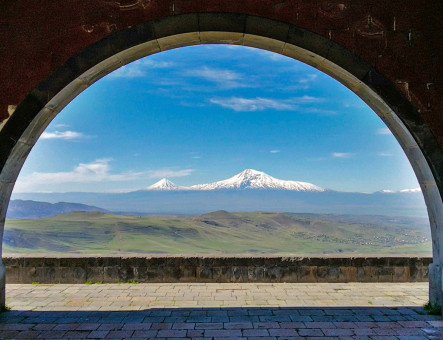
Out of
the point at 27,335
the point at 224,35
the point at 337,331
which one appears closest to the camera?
the point at 27,335

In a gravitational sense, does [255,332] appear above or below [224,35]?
below

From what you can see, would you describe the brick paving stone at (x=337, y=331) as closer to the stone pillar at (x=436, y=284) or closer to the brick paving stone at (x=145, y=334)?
the stone pillar at (x=436, y=284)

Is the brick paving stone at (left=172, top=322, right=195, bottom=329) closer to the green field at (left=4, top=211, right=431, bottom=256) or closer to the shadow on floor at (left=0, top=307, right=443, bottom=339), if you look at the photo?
the shadow on floor at (left=0, top=307, right=443, bottom=339)

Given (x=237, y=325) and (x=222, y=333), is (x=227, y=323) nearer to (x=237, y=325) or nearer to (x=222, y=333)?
(x=237, y=325)

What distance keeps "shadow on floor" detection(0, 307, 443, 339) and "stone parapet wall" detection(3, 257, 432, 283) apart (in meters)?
1.37

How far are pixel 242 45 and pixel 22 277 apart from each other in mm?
4863

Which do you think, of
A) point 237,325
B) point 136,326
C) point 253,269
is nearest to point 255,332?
point 237,325

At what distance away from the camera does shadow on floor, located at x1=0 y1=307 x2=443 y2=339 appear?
14.6 feet

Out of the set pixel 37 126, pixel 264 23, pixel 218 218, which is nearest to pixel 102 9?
pixel 37 126

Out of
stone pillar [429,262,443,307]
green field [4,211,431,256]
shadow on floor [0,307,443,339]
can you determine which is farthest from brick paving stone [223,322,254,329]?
green field [4,211,431,256]

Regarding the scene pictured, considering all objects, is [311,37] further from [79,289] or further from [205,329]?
[79,289]

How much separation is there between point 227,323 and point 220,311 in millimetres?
476

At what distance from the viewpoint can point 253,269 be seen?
22.2ft

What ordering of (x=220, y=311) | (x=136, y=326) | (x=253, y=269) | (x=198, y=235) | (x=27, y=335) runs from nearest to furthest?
1. (x=27, y=335)
2. (x=136, y=326)
3. (x=220, y=311)
4. (x=253, y=269)
5. (x=198, y=235)
